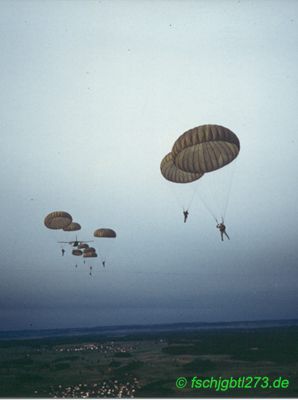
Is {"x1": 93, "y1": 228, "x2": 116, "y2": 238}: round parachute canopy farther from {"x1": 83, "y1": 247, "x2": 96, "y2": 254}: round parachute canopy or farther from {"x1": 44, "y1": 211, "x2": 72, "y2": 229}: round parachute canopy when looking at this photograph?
{"x1": 83, "y1": 247, "x2": 96, "y2": 254}: round parachute canopy

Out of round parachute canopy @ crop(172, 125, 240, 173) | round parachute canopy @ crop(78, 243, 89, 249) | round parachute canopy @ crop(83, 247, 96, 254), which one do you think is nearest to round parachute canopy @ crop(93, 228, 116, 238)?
round parachute canopy @ crop(78, 243, 89, 249)

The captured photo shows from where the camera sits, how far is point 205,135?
1438cm

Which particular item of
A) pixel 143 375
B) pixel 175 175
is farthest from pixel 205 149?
pixel 143 375

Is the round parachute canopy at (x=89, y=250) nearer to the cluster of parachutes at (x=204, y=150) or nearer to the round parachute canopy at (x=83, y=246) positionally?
the round parachute canopy at (x=83, y=246)

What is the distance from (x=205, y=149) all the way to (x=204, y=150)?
11cm

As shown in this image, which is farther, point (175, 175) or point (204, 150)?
point (175, 175)

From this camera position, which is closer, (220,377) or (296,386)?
(296,386)

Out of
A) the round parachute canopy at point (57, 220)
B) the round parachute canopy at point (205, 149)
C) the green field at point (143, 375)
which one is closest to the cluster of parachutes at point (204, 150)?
the round parachute canopy at point (205, 149)

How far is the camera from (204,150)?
644 inches

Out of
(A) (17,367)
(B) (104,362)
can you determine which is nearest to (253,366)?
(B) (104,362)

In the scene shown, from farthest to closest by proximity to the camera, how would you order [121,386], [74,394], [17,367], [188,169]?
[17,367]
[121,386]
[74,394]
[188,169]

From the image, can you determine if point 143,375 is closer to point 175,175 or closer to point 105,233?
point 105,233

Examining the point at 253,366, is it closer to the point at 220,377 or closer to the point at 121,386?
the point at 220,377

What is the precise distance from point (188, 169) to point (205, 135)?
2.04m
